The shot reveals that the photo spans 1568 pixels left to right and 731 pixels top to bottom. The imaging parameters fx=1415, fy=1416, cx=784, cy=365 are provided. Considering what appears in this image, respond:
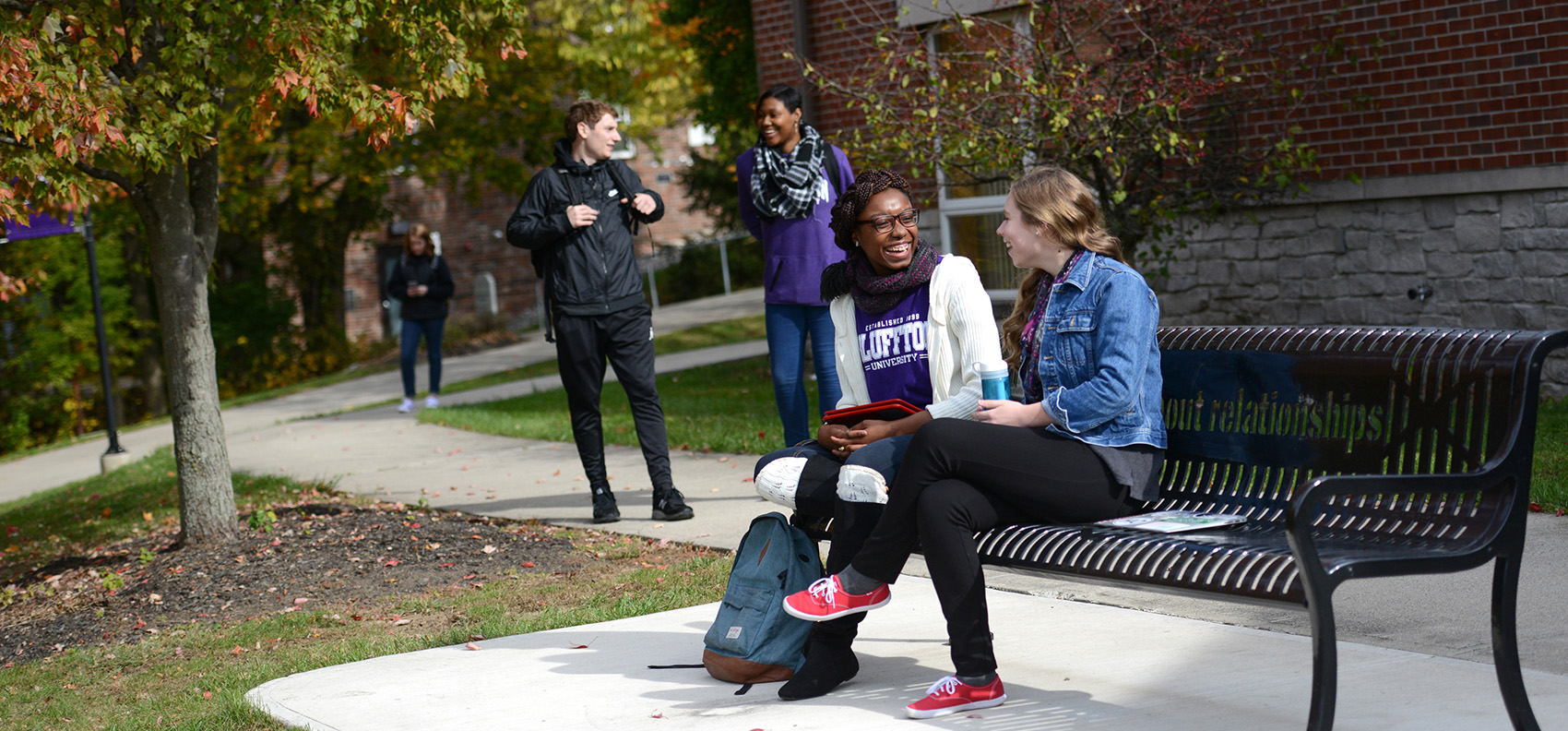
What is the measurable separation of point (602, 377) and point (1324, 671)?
14.2 ft

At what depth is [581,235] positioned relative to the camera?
22.4 ft

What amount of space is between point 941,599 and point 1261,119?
6930 mm

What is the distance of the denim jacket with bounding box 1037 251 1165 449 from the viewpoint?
12.2 feet

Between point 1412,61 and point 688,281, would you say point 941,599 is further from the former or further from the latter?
point 688,281

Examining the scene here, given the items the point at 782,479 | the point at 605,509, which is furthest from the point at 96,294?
the point at 782,479

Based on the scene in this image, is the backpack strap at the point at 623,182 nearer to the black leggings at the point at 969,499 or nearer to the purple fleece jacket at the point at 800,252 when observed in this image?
the purple fleece jacket at the point at 800,252

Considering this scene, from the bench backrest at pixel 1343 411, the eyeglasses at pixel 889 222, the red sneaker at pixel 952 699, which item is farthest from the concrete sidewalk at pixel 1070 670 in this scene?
the eyeglasses at pixel 889 222

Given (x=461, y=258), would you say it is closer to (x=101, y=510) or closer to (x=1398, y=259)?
(x=101, y=510)

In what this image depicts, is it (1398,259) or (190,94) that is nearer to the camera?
(190,94)

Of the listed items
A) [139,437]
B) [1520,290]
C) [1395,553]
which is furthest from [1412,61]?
[139,437]

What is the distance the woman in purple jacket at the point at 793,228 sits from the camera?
6.39 metres

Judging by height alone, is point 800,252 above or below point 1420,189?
below

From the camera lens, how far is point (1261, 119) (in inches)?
378

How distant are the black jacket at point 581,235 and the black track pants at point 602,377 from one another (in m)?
0.08
